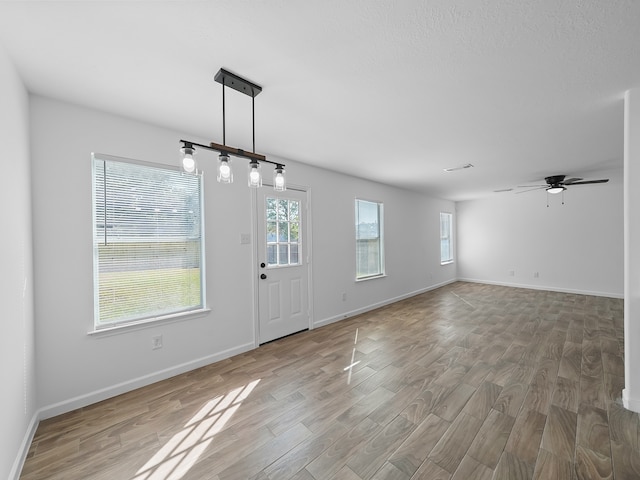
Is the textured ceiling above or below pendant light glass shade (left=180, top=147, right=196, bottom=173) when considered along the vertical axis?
above

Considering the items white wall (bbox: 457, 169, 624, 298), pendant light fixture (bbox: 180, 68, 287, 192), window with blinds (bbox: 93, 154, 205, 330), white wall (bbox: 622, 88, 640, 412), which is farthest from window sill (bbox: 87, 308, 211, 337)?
white wall (bbox: 457, 169, 624, 298)

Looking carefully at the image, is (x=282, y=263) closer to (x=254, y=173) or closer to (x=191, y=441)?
(x=254, y=173)

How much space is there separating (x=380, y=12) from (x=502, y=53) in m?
0.85

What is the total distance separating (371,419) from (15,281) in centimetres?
256

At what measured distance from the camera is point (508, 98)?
6.92ft

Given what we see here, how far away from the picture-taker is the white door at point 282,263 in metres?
3.49

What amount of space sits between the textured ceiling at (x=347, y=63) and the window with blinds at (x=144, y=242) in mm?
572

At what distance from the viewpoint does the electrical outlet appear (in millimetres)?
2591

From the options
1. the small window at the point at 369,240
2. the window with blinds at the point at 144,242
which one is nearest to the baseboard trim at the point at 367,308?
the small window at the point at 369,240

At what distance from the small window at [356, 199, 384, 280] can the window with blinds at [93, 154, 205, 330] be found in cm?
293

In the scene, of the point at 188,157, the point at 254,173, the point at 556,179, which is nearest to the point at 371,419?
the point at 254,173

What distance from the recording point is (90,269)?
2266mm

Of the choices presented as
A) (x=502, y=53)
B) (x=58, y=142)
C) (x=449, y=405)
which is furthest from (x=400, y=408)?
(x=58, y=142)

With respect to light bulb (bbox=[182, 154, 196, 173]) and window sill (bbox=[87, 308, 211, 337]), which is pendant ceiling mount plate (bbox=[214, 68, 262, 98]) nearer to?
light bulb (bbox=[182, 154, 196, 173])
